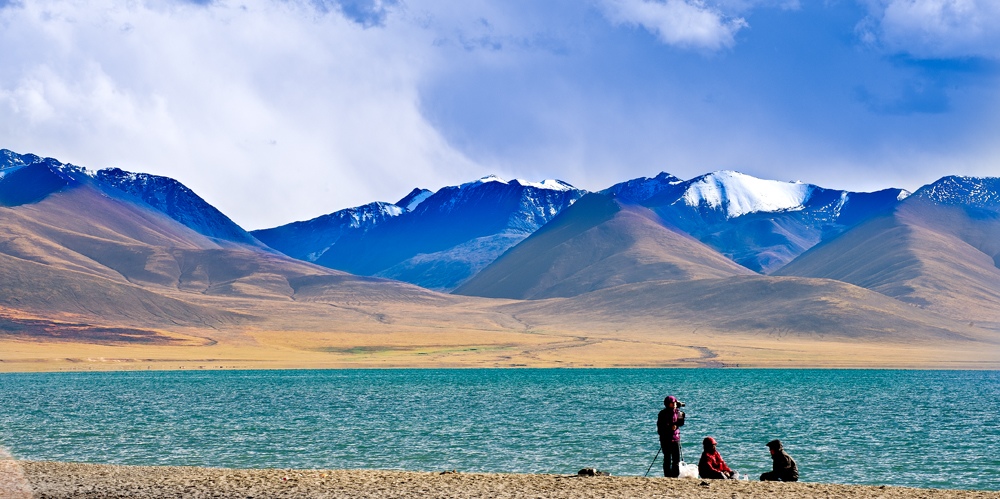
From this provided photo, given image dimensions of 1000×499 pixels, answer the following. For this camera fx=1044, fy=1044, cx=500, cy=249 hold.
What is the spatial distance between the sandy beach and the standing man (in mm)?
876

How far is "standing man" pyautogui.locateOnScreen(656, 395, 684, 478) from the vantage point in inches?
1144

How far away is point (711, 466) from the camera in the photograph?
29234mm

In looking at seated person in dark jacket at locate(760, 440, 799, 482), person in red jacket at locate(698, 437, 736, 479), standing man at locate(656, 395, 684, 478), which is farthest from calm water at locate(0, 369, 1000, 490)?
person in red jacket at locate(698, 437, 736, 479)

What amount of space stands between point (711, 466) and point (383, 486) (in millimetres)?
9137

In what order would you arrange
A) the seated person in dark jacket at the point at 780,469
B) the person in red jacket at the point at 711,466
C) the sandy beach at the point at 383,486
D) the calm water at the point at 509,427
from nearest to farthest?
the sandy beach at the point at 383,486 < the person in red jacket at the point at 711,466 < the seated person in dark jacket at the point at 780,469 < the calm water at the point at 509,427

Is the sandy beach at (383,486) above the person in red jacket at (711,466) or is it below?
below

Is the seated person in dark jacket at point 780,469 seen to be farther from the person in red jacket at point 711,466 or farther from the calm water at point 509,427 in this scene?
the calm water at point 509,427

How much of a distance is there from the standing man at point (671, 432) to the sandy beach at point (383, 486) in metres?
0.88

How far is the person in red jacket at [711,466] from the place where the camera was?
1144 inches

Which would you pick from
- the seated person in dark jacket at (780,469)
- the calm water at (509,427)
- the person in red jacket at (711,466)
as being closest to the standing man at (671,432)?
the person in red jacket at (711,466)

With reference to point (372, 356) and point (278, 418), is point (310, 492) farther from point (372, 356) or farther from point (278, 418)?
point (372, 356)

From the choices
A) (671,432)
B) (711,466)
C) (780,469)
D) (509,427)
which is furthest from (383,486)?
(509,427)

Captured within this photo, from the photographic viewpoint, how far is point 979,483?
35000 mm

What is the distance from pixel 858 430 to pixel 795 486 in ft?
90.5
